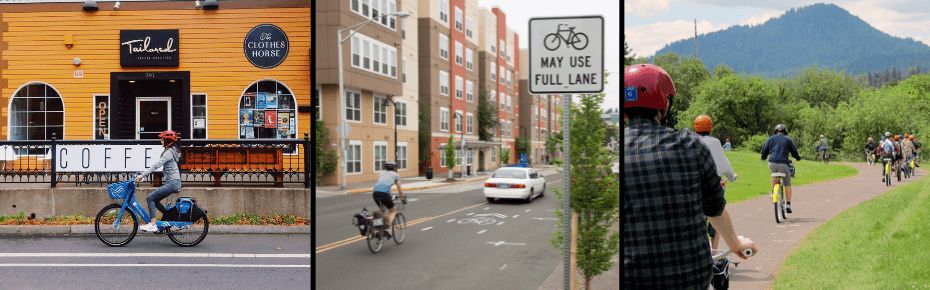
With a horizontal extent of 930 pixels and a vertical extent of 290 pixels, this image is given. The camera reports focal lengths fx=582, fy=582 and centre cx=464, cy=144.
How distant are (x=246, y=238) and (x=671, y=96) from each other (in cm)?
798

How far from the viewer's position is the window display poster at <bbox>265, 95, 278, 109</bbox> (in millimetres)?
8117

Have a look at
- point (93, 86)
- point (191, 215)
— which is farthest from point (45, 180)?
point (191, 215)

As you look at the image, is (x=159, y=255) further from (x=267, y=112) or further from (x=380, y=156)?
(x=380, y=156)

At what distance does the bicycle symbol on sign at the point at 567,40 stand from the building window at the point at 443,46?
539 mm

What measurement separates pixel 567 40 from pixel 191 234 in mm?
7270

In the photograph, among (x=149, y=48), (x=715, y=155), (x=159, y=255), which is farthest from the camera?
(x=149, y=48)

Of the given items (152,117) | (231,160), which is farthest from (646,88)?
(152,117)

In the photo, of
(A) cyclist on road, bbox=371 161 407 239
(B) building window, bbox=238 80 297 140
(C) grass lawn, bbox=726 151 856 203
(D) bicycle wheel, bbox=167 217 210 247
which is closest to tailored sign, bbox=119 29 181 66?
(B) building window, bbox=238 80 297 140

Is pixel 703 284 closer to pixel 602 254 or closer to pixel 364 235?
pixel 602 254

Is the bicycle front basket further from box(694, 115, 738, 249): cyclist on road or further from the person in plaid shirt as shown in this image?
the person in plaid shirt

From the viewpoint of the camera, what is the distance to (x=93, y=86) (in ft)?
34.6

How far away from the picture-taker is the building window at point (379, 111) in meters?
2.92

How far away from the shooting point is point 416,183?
10.3ft

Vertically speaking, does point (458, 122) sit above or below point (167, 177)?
above
